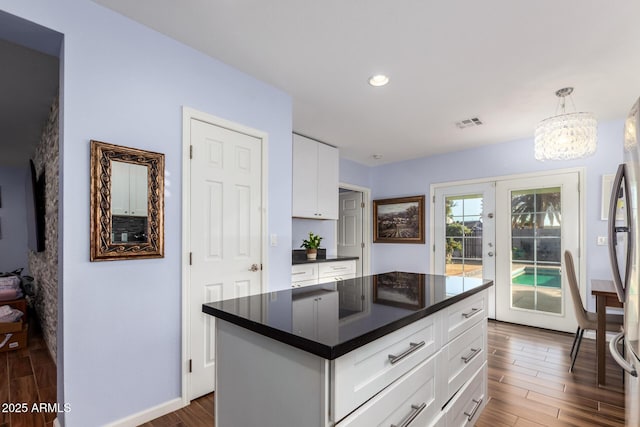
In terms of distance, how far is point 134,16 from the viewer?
74.8 inches

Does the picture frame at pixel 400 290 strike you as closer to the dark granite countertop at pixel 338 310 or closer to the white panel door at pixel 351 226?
the dark granite countertop at pixel 338 310

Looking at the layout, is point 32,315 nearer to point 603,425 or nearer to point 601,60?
point 603,425

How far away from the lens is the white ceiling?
71.1 inches

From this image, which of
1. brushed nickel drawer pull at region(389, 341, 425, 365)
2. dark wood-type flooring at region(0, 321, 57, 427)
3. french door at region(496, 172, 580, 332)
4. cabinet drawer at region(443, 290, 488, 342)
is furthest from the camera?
french door at region(496, 172, 580, 332)

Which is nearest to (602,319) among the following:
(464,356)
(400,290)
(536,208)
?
(464,356)

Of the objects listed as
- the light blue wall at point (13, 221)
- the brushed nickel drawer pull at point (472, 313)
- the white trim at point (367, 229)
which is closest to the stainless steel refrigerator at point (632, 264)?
the brushed nickel drawer pull at point (472, 313)

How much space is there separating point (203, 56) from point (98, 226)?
4.49ft

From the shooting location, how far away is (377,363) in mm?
1035

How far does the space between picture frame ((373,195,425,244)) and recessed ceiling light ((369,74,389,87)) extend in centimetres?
274

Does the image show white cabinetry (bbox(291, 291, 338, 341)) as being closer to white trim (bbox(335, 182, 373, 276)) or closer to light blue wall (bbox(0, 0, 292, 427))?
light blue wall (bbox(0, 0, 292, 427))

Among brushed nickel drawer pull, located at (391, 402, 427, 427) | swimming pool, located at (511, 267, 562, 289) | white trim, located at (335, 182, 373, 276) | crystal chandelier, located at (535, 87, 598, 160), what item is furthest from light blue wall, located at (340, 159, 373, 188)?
brushed nickel drawer pull, located at (391, 402, 427, 427)

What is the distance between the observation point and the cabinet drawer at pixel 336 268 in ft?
13.0

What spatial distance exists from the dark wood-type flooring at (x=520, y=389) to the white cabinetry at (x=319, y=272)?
5.16ft

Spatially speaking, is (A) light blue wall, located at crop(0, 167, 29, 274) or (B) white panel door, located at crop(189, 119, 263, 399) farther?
(A) light blue wall, located at crop(0, 167, 29, 274)
